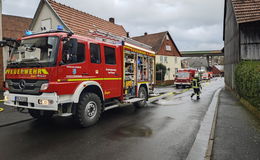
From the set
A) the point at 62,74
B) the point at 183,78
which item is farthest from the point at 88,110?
the point at 183,78

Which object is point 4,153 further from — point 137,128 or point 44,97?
point 137,128

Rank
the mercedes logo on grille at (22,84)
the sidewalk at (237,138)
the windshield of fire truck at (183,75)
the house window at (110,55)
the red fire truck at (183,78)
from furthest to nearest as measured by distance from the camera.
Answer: the windshield of fire truck at (183,75), the red fire truck at (183,78), the house window at (110,55), the mercedes logo on grille at (22,84), the sidewalk at (237,138)

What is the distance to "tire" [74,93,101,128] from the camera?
17.4 feet

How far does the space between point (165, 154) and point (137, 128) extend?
73.3 inches

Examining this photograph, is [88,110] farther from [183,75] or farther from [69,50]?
[183,75]

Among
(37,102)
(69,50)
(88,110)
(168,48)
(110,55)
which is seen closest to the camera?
(37,102)

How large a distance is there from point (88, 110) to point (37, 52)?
2.17 meters

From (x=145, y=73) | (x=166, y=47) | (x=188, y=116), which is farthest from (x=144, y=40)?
(x=188, y=116)

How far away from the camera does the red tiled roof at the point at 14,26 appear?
2102 cm

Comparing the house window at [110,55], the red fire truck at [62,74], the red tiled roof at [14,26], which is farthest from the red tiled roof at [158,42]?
the red fire truck at [62,74]

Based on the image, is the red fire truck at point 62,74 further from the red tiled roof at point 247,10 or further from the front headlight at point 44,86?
the red tiled roof at point 247,10

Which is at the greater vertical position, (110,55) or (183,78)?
(110,55)

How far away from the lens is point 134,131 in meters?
5.28

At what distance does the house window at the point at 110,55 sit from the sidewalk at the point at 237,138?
4.03 metres
